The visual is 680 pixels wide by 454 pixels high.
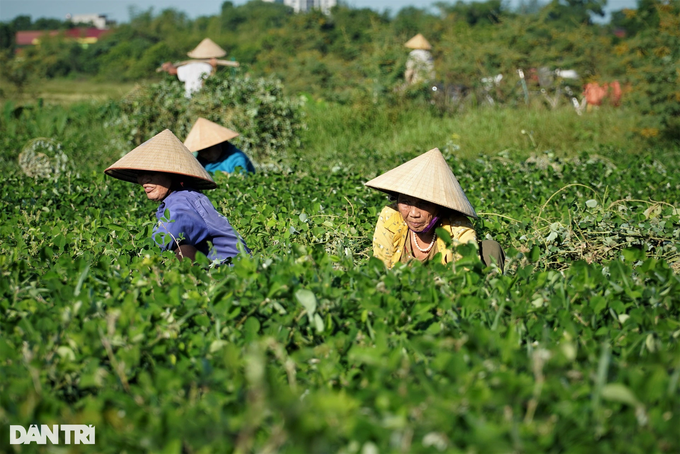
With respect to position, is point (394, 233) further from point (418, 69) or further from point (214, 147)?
point (418, 69)

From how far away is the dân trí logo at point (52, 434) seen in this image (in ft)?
6.23

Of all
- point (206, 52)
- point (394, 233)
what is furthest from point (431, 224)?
point (206, 52)

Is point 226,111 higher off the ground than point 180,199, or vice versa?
point 180,199

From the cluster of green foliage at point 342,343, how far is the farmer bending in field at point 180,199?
0.21 m

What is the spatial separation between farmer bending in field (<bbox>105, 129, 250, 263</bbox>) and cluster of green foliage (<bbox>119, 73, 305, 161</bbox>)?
497cm

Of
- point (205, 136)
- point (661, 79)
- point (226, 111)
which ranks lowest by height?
point (226, 111)

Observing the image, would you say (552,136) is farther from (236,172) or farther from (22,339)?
(22,339)

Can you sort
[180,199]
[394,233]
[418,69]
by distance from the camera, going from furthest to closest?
[418,69]
[180,199]
[394,233]

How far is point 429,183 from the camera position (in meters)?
3.82

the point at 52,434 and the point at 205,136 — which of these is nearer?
the point at 52,434

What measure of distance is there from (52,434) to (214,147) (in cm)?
549

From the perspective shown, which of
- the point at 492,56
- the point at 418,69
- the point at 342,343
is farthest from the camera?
the point at 492,56

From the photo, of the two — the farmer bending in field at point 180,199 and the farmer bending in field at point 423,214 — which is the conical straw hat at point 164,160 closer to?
the farmer bending in field at point 180,199

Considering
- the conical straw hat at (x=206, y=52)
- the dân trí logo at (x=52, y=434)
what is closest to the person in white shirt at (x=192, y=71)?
the conical straw hat at (x=206, y=52)
